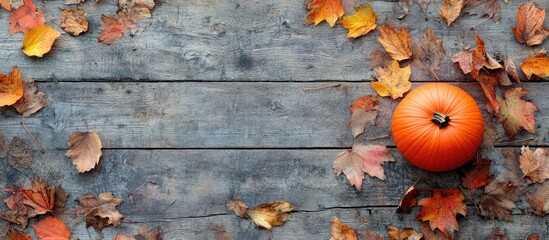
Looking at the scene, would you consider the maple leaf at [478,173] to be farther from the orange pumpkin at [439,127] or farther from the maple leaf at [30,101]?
the maple leaf at [30,101]

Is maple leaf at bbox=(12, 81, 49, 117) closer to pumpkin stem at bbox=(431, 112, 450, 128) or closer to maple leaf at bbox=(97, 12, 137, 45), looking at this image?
maple leaf at bbox=(97, 12, 137, 45)

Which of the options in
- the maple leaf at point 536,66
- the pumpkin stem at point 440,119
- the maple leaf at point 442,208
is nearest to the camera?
the pumpkin stem at point 440,119

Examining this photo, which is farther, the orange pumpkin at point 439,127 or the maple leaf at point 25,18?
the maple leaf at point 25,18

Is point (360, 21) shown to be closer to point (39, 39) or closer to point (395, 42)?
point (395, 42)

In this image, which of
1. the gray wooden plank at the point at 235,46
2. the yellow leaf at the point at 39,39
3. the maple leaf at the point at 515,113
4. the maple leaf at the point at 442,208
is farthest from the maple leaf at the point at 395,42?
the yellow leaf at the point at 39,39

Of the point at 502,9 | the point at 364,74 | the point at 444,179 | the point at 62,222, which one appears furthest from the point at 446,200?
the point at 62,222

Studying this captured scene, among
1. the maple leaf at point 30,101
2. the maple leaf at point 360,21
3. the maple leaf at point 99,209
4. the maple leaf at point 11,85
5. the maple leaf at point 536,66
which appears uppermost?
the maple leaf at point 360,21

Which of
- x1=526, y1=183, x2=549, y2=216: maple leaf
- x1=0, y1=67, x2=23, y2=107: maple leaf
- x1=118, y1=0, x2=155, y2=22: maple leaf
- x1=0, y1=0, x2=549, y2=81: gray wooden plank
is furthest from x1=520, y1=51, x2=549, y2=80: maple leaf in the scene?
x1=0, y1=67, x2=23, y2=107: maple leaf
